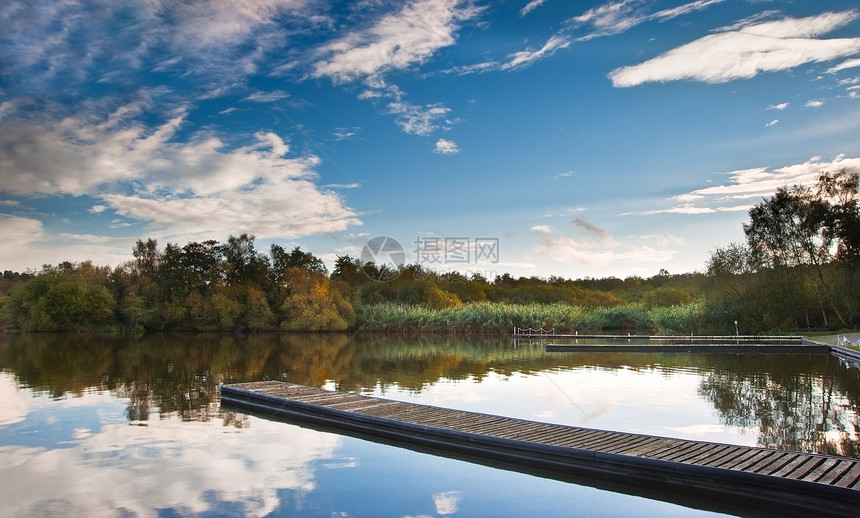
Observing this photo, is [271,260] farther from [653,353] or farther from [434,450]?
[434,450]

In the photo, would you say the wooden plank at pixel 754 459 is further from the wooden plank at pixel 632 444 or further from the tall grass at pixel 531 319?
the tall grass at pixel 531 319

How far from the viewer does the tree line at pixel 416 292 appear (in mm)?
27891

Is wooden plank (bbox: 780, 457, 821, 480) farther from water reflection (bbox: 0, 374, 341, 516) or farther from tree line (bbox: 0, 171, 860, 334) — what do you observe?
tree line (bbox: 0, 171, 860, 334)

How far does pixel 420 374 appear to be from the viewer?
14.8 m

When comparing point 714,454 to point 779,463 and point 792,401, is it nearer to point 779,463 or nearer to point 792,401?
point 779,463

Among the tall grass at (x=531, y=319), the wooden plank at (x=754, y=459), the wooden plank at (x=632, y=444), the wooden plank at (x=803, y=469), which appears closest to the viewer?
the wooden plank at (x=803, y=469)

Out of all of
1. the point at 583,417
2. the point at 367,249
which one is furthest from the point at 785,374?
the point at 367,249

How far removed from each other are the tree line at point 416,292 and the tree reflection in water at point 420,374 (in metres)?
10.5

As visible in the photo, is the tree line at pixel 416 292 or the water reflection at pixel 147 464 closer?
the water reflection at pixel 147 464

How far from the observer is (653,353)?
20.8m

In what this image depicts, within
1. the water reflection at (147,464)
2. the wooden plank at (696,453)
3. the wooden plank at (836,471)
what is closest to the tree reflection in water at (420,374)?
the water reflection at (147,464)

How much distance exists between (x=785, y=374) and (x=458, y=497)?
11.8 m

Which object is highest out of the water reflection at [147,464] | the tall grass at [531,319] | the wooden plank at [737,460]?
the tall grass at [531,319]

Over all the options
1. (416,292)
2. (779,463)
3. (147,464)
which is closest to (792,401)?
(779,463)
